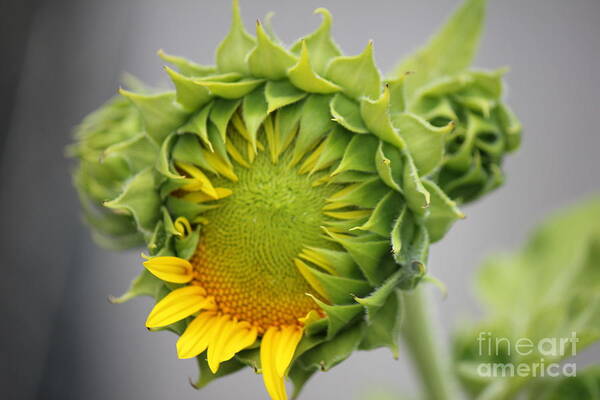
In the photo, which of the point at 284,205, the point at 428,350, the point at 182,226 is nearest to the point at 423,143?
the point at 284,205

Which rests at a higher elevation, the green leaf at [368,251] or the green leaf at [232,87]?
the green leaf at [232,87]

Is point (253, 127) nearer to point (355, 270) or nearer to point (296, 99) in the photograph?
point (296, 99)

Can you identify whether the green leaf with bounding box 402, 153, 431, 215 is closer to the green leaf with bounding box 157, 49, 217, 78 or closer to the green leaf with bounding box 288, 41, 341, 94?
the green leaf with bounding box 288, 41, 341, 94

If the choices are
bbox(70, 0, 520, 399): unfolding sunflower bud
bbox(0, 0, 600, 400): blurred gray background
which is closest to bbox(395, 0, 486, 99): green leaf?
bbox(70, 0, 520, 399): unfolding sunflower bud

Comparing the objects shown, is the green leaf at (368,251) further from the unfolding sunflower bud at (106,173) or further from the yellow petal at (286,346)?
the unfolding sunflower bud at (106,173)

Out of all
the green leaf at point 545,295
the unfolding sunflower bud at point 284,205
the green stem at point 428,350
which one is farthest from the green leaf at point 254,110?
the green leaf at point 545,295

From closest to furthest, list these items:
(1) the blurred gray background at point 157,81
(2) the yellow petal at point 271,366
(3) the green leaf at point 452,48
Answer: (2) the yellow petal at point 271,366
(3) the green leaf at point 452,48
(1) the blurred gray background at point 157,81

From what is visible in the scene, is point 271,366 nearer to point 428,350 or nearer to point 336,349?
point 336,349
